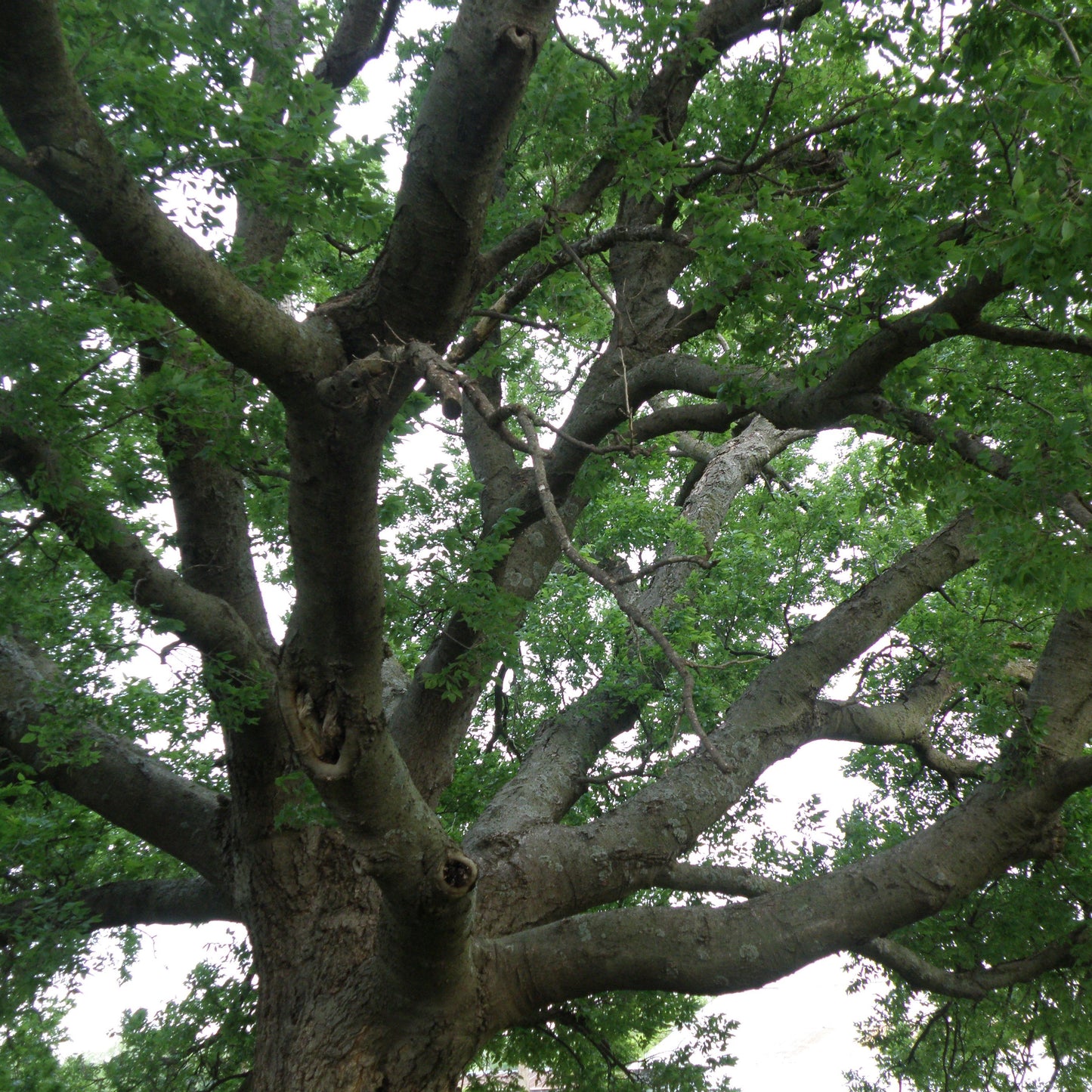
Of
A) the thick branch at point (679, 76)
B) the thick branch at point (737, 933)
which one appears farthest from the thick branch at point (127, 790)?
the thick branch at point (679, 76)

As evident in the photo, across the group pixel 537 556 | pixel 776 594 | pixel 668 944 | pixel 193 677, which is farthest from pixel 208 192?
pixel 776 594

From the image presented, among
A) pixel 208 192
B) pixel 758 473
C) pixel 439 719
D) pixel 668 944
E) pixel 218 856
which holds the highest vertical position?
pixel 758 473

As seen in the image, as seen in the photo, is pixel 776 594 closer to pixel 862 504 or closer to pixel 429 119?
pixel 862 504

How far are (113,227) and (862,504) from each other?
390 centimetres

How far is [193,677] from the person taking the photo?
15.3ft

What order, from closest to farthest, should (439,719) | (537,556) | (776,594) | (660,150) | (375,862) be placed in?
(375,862), (660,150), (439,719), (537,556), (776,594)

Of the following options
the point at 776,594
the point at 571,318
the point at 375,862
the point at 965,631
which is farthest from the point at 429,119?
the point at 776,594

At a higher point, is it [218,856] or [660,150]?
[660,150]

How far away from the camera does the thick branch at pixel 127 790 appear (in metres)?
4.90

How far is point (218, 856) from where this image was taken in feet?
16.3

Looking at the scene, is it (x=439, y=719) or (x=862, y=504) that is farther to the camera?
(x=439, y=719)

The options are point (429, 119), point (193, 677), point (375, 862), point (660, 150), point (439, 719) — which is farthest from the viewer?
point (439, 719)

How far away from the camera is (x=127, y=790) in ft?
16.4

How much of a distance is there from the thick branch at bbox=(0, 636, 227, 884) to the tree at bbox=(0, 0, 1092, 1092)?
23mm
